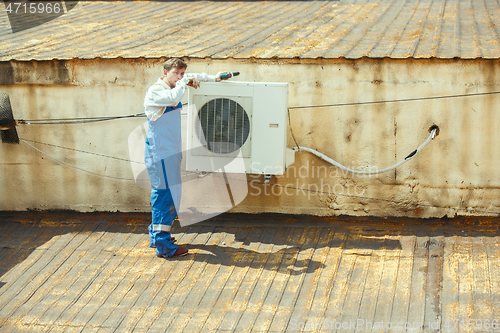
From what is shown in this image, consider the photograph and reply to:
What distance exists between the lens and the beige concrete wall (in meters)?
5.21

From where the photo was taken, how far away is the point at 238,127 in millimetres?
5047

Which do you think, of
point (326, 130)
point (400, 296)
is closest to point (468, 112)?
point (326, 130)

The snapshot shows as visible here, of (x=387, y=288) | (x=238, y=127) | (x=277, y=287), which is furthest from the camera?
(x=238, y=127)

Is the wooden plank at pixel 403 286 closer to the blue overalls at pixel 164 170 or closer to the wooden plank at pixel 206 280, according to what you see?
the wooden plank at pixel 206 280

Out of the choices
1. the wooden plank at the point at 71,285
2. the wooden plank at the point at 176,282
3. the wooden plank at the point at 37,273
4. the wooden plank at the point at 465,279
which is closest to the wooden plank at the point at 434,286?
the wooden plank at the point at 465,279

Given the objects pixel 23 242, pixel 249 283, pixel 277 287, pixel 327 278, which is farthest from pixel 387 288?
pixel 23 242

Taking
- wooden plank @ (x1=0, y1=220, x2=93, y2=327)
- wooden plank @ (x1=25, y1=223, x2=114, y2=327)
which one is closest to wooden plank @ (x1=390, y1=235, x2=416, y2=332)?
wooden plank @ (x1=25, y1=223, x2=114, y2=327)

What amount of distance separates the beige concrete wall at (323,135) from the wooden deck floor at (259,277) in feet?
0.99

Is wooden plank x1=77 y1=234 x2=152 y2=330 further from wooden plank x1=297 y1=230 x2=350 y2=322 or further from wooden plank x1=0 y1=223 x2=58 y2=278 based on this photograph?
wooden plank x1=297 y1=230 x2=350 y2=322

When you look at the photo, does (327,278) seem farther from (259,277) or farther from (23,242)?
(23,242)

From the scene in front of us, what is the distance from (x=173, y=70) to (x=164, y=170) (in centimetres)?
102

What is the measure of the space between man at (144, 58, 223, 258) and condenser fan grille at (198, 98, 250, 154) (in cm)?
27

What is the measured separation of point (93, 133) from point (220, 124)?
1.88 meters

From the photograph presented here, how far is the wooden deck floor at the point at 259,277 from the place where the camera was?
12.8 ft
